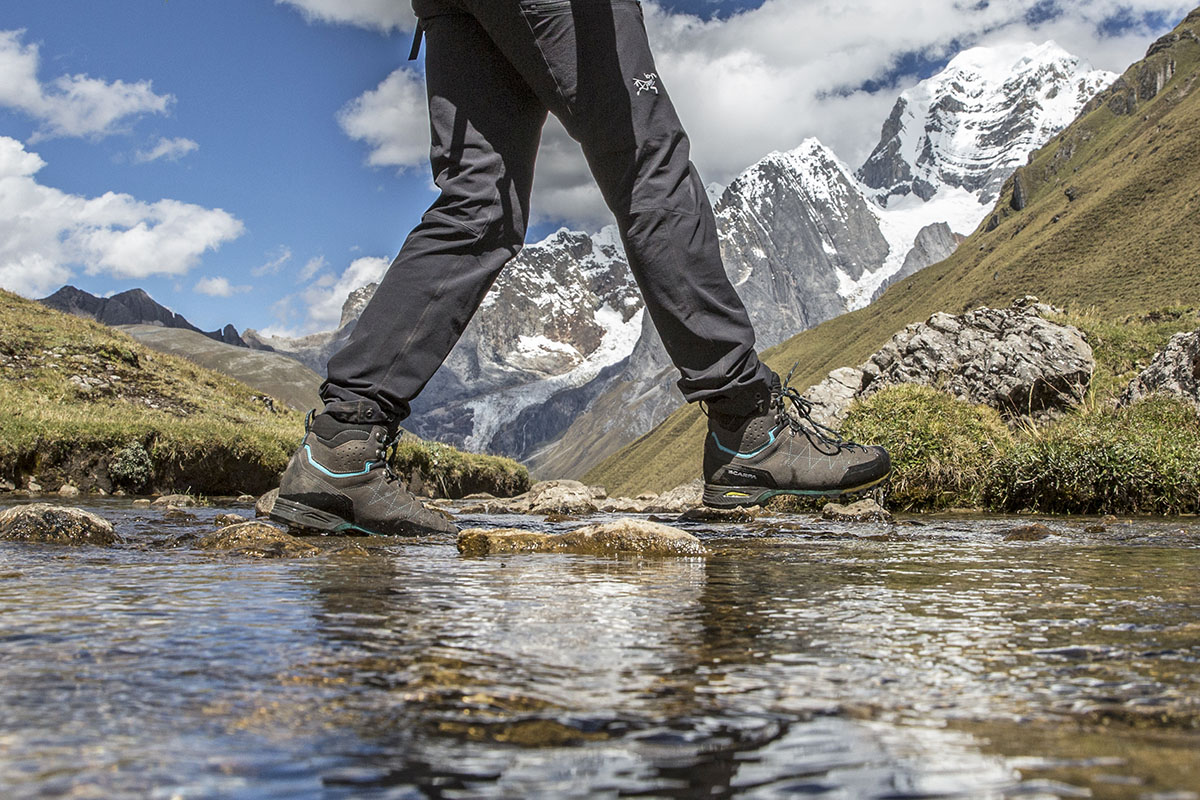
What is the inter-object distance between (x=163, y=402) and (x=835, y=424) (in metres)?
11.5

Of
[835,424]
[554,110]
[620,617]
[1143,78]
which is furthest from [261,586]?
[1143,78]

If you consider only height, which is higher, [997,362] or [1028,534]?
[997,362]

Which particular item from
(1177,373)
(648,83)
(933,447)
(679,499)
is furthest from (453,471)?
→ (648,83)

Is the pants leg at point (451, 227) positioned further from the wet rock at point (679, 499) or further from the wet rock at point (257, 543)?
the wet rock at point (679, 499)

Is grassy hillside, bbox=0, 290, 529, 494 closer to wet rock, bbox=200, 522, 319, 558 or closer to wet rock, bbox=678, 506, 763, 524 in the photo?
wet rock, bbox=678, 506, 763, 524

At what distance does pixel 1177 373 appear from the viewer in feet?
33.3

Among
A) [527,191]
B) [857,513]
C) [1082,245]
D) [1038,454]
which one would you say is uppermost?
[1082,245]

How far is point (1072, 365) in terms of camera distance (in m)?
12.2

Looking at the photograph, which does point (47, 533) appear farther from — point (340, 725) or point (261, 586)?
point (340, 725)

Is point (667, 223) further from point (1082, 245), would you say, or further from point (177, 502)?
point (1082, 245)

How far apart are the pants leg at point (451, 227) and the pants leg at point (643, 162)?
258mm

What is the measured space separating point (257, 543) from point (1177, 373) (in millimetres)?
10191

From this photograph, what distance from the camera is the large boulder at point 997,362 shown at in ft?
40.2

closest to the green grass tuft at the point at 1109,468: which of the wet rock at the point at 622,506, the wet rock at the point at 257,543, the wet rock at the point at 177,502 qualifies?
the wet rock at the point at 622,506
